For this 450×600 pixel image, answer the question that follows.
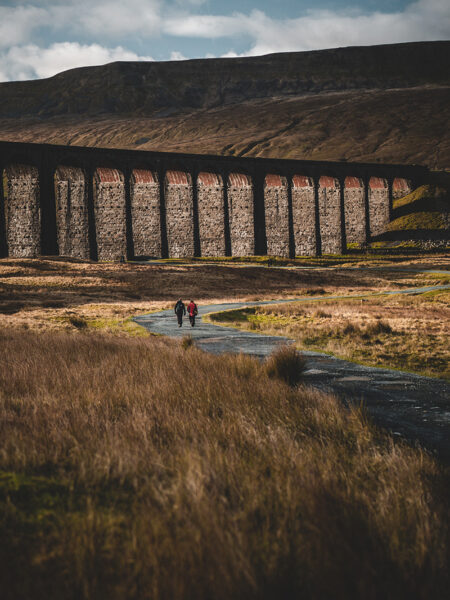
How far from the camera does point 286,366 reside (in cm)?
786

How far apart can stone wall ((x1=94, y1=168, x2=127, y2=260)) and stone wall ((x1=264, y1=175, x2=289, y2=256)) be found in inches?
806

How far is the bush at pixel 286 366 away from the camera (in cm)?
756

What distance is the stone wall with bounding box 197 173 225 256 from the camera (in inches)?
2505

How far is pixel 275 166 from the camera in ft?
219

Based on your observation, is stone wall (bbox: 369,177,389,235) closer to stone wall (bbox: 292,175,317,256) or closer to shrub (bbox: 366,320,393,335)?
stone wall (bbox: 292,175,317,256)

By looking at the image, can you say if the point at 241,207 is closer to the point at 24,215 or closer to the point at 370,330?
the point at 24,215

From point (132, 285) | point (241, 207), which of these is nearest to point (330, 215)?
point (241, 207)

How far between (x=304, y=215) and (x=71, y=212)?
33017 millimetres

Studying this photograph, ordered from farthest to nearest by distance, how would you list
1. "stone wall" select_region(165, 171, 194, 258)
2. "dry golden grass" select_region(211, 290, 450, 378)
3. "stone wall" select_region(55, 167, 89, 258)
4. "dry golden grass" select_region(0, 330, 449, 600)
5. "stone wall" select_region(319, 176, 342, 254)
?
"stone wall" select_region(319, 176, 342, 254)
"stone wall" select_region(165, 171, 194, 258)
"stone wall" select_region(55, 167, 89, 258)
"dry golden grass" select_region(211, 290, 450, 378)
"dry golden grass" select_region(0, 330, 449, 600)

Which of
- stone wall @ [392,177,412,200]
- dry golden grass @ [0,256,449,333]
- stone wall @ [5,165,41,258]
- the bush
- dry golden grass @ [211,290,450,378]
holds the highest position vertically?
stone wall @ [392,177,412,200]

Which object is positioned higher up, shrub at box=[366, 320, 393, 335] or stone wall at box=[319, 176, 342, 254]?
stone wall at box=[319, 176, 342, 254]

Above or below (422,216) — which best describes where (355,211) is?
above

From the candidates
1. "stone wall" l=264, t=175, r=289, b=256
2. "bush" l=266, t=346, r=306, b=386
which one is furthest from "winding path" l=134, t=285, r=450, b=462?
"stone wall" l=264, t=175, r=289, b=256

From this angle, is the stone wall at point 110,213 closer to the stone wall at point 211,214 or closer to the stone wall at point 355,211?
the stone wall at point 211,214
